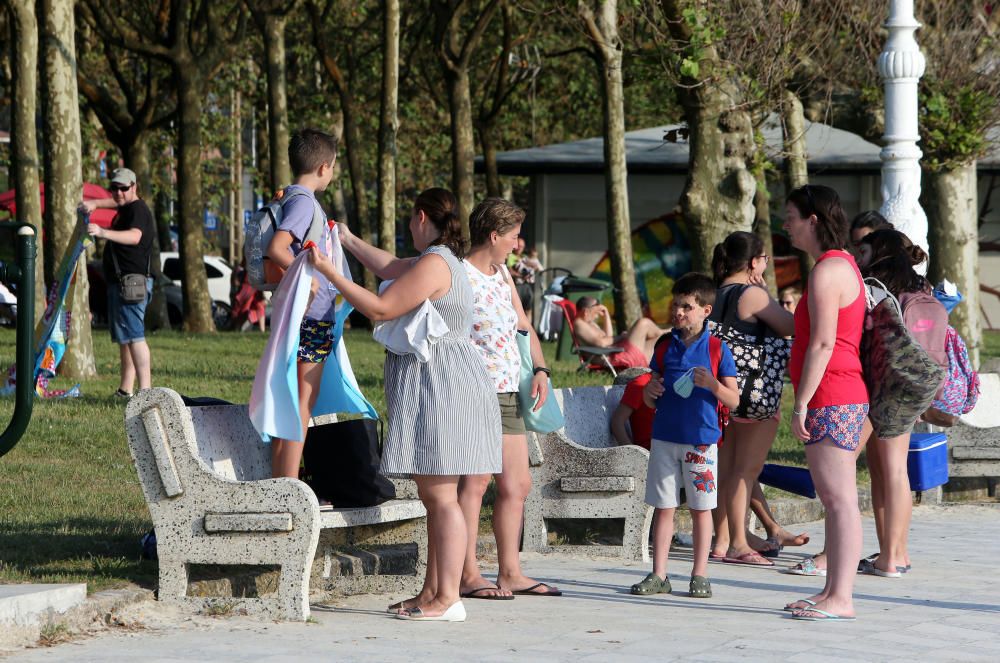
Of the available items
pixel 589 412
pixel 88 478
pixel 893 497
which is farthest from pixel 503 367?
pixel 88 478

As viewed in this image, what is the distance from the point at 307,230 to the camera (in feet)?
23.7

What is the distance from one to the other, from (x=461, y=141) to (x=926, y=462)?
16745 millimetres

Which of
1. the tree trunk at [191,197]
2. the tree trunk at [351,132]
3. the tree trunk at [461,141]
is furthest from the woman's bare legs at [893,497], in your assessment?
the tree trunk at [351,132]

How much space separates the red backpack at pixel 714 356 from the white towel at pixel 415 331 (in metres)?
1.41

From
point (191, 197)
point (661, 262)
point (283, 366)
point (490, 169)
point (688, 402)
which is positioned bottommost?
point (688, 402)

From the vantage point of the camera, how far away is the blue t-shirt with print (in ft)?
Answer: 24.2

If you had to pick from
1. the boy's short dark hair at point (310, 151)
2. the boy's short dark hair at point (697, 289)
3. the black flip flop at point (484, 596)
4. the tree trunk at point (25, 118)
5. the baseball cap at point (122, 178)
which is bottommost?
the black flip flop at point (484, 596)

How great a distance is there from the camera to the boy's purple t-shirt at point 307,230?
23.6 feet

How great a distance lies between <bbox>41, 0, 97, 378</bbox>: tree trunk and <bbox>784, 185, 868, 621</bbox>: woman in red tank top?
933cm

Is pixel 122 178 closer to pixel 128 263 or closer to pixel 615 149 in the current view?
pixel 128 263

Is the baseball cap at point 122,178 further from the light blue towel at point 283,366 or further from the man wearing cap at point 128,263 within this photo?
the light blue towel at point 283,366

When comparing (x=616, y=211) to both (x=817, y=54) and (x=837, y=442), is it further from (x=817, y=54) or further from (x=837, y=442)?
(x=837, y=442)

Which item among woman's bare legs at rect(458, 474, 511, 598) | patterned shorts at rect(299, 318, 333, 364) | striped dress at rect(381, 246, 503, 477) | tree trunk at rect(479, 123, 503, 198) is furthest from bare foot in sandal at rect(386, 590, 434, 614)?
tree trunk at rect(479, 123, 503, 198)

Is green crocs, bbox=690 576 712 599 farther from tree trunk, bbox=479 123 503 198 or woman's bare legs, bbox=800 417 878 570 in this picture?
tree trunk, bbox=479 123 503 198
